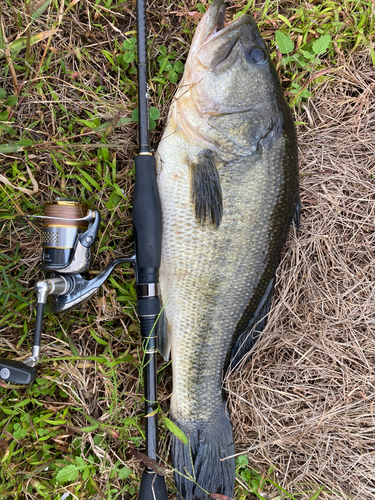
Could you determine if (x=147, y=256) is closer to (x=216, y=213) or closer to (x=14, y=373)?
(x=216, y=213)

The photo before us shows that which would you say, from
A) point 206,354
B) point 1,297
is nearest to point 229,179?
point 206,354

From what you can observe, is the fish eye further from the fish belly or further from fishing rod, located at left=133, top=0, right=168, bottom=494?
fishing rod, located at left=133, top=0, right=168, bottom=494

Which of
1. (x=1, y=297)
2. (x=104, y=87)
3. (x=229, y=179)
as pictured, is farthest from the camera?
(x=104, y=87)

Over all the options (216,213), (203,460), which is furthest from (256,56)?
(203,460)

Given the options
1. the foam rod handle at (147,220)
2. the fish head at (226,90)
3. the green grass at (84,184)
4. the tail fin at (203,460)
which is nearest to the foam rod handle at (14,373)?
the green grass at (84,184)

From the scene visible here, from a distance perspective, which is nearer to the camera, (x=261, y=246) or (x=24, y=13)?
(x=261, y=246)

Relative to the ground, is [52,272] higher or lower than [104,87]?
lower

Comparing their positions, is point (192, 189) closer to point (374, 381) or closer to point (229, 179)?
point (229, 179)

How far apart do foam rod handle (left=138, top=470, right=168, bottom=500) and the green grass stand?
0.30 meters

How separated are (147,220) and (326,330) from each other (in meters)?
1.44

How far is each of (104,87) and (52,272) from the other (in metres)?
1.32

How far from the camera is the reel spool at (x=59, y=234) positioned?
204 cm

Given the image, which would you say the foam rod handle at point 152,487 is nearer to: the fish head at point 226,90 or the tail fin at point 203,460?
the tail fin at point 203,460

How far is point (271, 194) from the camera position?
213 centimetres
